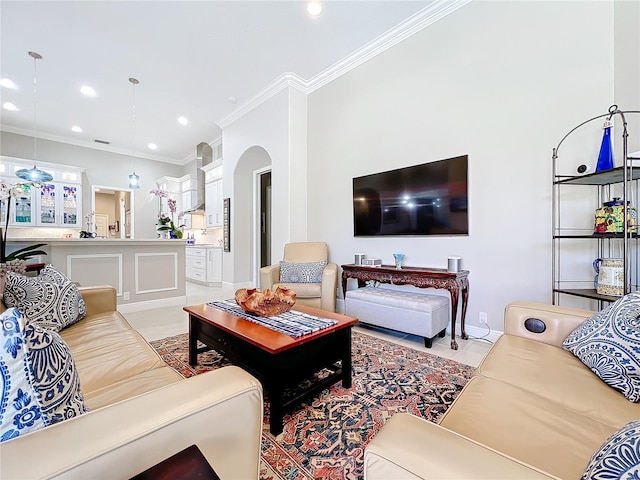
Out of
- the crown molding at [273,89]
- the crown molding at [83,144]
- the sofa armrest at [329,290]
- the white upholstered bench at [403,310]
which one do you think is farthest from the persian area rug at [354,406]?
the crown molding at [83,144]

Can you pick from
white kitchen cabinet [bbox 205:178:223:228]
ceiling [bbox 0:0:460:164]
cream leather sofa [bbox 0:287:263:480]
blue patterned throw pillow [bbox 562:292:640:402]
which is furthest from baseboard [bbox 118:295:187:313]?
blue patterned throw pillow [bbox 562:292:640:402]

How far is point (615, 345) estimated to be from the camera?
107cm

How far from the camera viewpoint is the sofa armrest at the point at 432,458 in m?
0.48

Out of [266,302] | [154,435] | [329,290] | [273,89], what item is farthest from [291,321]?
[273,89]

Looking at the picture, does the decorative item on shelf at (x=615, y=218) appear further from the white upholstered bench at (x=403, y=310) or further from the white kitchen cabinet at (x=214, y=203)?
the white kitchen cabinet at (x=214, y=203)

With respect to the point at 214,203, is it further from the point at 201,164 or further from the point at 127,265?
the point at 127,265

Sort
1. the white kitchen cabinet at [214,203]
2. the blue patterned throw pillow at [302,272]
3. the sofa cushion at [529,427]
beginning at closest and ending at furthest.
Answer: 1. the sofa cushion at [529,427]
2. the blue patterned throw pillow at [302,272]
3. the white kitchen cabinet at [214,203]

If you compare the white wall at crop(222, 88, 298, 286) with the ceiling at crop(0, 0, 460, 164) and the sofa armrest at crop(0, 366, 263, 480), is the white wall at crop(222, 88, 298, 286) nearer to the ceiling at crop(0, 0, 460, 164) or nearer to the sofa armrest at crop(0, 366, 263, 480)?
the ceiling at crop(0, 0, 460, 164)

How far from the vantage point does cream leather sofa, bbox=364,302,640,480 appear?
506 mm

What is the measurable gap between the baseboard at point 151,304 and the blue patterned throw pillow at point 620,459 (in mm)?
4370

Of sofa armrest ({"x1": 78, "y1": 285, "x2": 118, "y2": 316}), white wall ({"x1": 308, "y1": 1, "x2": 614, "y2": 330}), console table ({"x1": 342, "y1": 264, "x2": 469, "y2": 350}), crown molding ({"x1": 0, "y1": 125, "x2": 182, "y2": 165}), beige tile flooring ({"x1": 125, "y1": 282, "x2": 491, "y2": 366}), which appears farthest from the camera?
crown molding ({"x1": 0, "y1": 125, "x2": 182, "y2": 165})

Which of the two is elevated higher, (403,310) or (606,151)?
(606,151)

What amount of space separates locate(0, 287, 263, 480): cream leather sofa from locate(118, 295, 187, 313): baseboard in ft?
9.91

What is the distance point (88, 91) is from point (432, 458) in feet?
19.9
